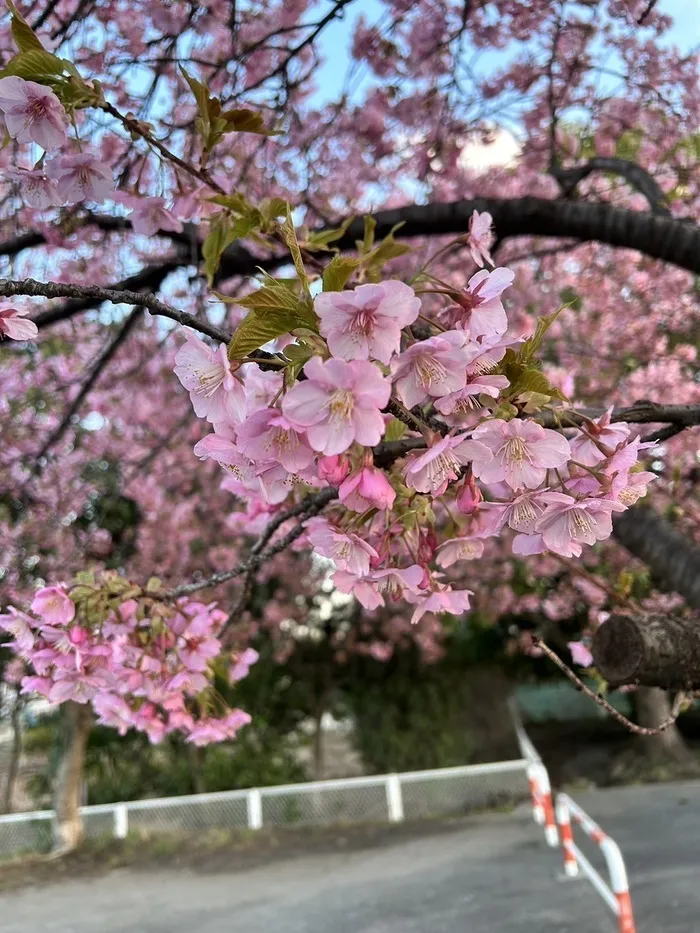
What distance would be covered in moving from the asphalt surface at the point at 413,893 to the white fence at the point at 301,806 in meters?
0.82

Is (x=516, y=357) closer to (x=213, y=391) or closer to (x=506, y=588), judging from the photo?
(x=213, y=391)

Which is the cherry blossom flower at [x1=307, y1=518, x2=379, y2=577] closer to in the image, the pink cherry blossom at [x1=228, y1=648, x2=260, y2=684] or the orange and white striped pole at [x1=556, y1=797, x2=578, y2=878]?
the pink cherry blossom at [x1=228, y1=648, x2=260, y2=684]

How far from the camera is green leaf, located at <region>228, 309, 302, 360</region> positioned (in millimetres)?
689

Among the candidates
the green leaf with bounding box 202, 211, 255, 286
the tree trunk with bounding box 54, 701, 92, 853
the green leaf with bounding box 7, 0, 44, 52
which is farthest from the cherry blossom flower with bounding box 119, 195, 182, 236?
the tree trunk with bounding box 54, 701, 92, 853

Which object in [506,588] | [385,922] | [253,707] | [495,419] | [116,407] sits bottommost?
[385,922]

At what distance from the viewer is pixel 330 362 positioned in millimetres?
638

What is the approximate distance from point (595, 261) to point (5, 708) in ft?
24.4

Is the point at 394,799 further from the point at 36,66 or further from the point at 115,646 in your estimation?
the point at 36,66

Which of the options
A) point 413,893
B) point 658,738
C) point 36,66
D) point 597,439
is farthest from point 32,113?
point 658,738

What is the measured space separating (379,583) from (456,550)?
4.8 inches

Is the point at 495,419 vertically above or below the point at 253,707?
above

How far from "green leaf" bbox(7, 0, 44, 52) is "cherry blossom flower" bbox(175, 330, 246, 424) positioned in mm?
541

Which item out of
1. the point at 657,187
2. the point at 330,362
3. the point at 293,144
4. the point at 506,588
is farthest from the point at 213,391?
the point at 506,588

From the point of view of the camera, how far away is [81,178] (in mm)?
1229
